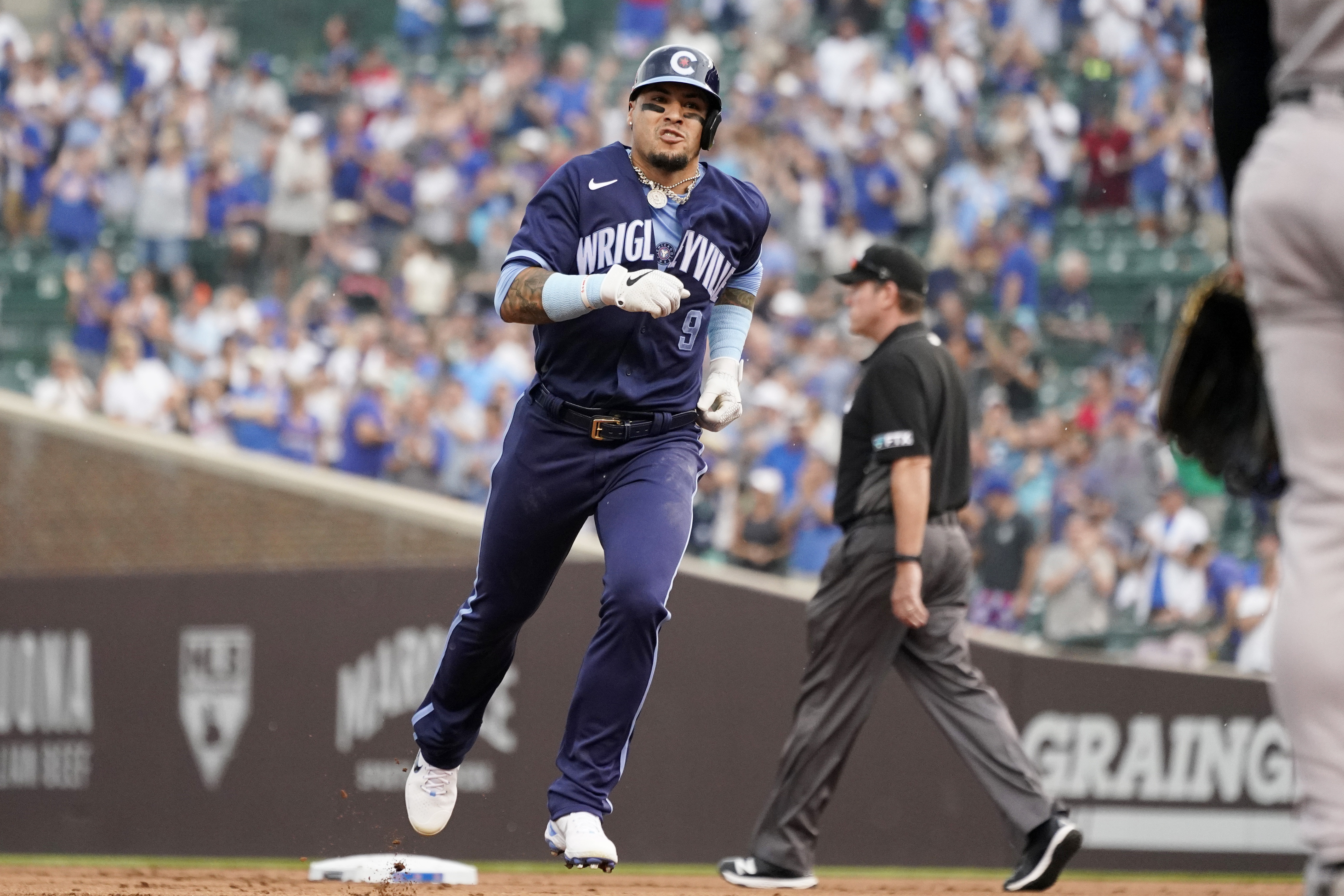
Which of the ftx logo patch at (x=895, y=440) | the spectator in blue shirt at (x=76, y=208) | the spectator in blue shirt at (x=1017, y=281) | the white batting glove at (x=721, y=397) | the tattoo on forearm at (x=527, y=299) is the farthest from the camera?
the spectator in blue shirt at (x=76, y=208)

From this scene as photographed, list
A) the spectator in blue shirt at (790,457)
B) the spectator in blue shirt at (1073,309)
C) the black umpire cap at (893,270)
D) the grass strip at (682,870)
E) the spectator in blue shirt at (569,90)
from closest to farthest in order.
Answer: the black umpire cap at (893,270) < the grass strip at (682,870) < the spectator in blue shirt at (790,457) < the spectator in blue shirt at (1073,309) < the spectator in blue shirt at (569,90)

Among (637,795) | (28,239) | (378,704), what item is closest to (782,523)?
(637,795)

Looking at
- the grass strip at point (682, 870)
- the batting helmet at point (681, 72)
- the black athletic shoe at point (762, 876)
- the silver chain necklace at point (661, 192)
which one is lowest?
the grass strip at point (682, 870)

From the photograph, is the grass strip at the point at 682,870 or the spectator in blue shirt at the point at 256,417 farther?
the spectator in blue shirt at the point at 256,417

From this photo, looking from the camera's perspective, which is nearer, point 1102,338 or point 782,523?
point 782,523

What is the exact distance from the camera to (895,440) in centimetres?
695

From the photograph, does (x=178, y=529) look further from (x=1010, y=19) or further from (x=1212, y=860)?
(x=1010, y=19)

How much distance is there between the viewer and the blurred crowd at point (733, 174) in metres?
11.2

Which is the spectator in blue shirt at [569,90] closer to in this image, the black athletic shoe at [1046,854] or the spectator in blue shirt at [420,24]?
the spectator in blue shirt at [420,24]

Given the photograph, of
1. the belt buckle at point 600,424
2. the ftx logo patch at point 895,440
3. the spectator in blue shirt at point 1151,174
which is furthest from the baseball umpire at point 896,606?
the spectator in blue shirt at point 1151,174

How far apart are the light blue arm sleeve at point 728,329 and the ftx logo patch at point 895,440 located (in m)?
Result: 1.43

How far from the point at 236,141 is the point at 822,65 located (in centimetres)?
557

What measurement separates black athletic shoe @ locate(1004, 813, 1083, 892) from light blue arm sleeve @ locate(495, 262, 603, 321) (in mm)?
3264

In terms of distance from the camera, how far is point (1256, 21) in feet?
10.6
